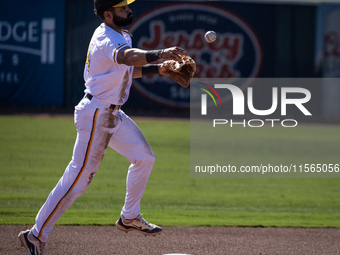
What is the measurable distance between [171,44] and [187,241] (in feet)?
54.4

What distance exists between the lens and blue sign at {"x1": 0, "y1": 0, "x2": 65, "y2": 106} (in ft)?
66.9

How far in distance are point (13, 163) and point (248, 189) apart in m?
Result: 4.67

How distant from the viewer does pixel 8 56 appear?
67.0 ft

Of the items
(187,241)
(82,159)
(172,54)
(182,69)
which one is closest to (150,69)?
(182,69)

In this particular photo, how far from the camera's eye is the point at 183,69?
13.9 ft

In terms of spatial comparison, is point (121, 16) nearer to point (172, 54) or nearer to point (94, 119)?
point (172, 54)

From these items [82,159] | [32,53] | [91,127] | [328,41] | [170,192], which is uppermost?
[328,41]

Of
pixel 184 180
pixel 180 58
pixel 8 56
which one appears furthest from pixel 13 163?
pixel 8 56

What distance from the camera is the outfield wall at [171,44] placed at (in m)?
20.5

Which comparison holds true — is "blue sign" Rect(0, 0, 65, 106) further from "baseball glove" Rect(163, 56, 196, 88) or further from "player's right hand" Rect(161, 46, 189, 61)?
"player's right hand" Rect(161, 46, 189, 61)

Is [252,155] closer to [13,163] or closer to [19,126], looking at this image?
[13,163]

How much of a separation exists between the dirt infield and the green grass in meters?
0.36

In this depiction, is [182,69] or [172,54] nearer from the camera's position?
[172,54]

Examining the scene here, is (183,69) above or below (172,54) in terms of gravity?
below
